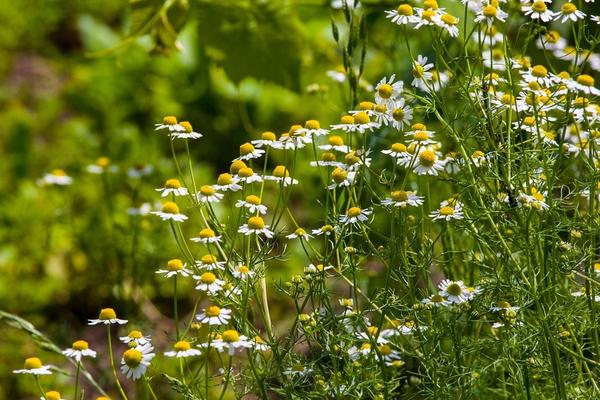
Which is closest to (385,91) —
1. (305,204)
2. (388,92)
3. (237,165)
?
(388,92)

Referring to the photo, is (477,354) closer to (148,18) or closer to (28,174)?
(148,18)

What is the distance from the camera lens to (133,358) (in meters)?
1.07

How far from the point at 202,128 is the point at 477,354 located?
6.75 ft

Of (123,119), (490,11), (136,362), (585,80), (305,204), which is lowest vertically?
(305,204)

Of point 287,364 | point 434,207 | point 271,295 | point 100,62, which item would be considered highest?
point 287,364

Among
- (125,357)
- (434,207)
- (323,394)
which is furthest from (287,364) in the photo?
(434,207)

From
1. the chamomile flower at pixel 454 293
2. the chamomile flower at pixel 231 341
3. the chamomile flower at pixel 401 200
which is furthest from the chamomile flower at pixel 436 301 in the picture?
the chamomile flower at pixel 231 341

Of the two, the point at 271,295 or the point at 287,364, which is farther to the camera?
the point at 271,295

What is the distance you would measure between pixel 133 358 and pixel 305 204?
1869 millimetres

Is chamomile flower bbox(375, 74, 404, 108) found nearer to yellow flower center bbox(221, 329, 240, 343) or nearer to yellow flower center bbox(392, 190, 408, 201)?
yellow flower center bbox(392, 190, 408, 201)

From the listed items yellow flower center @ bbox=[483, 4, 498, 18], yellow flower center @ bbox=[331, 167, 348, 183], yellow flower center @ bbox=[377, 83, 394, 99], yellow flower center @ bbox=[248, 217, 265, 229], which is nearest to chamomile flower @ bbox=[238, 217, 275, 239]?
yellow flower center @ bbox=[248, 217, 265, 229]

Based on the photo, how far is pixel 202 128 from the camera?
3.16m

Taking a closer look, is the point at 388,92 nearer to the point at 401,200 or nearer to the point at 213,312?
the point at 401,200

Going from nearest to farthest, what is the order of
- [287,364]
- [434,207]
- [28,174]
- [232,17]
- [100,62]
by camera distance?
[287,364] < [434,207] < [232,17] < [28,174] < [100,62]
